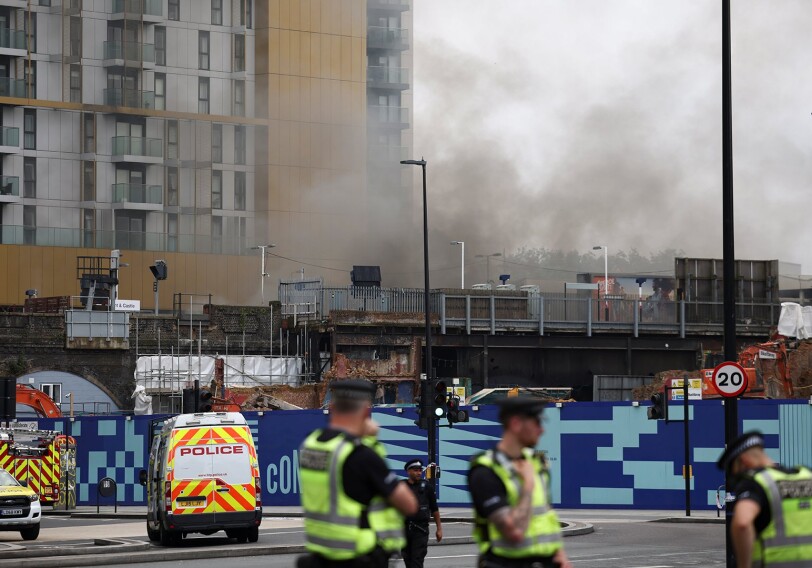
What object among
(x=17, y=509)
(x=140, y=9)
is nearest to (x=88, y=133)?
(x=140, y=9)

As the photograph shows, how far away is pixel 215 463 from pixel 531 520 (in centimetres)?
1698

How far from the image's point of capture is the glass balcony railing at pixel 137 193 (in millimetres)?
85438

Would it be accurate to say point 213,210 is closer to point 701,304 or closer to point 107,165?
point 107,165

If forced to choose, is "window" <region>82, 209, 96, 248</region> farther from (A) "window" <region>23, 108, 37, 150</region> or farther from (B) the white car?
(B) the white car

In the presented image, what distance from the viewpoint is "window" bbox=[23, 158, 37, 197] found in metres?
84.0

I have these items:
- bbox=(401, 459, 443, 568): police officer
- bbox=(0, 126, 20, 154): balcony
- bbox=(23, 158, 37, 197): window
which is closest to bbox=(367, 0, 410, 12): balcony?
bbox=(23, 158, 37, 197): window

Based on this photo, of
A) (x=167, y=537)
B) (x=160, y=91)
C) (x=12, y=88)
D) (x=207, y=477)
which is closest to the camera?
(x=207, y=477)

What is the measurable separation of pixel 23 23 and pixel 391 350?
36213 millimetres

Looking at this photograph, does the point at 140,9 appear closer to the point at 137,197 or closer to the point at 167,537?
the point at 137,197

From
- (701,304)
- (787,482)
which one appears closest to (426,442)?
(701,304)

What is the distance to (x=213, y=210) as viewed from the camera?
87.8 metres

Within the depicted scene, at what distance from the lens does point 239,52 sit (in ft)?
292

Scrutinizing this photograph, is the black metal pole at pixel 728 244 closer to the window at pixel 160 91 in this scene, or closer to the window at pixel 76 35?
the window at pixel 76 35

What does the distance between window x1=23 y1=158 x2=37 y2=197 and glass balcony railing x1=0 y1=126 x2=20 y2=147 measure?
56.5 inches
